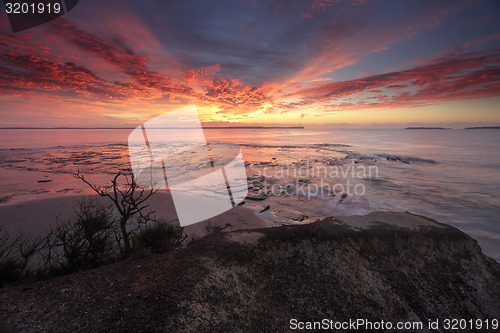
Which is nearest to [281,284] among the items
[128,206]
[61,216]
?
[128,206]

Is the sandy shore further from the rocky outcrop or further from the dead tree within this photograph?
the rocky outcrop

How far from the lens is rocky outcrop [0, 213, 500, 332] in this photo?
3170 mm

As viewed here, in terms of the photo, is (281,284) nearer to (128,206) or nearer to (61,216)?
(128,206)

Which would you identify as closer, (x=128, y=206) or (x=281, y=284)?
(x=281, y=284)

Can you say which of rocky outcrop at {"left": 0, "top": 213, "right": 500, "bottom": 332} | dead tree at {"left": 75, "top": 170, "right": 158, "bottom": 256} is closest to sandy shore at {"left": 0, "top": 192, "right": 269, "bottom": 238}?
dead tree at {"left": 75, "top": 170, "right": 158, "bottom": 256}

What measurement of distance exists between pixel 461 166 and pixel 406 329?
106 ft

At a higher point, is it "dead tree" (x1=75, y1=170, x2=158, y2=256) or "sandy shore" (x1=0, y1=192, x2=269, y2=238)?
"dead tree" (x1=75, y1=170, x2=158, y2=256)

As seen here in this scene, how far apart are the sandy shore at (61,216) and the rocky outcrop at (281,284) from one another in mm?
4482

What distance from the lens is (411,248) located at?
18.0ft

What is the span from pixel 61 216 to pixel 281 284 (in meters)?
11.2

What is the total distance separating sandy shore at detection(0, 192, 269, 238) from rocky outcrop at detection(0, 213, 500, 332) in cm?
448

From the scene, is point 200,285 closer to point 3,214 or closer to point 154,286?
point 154,286

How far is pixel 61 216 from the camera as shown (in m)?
10.1

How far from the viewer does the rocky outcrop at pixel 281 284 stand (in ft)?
10.4
